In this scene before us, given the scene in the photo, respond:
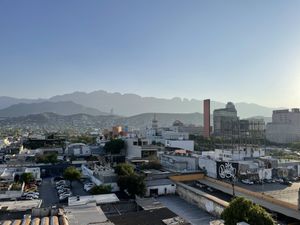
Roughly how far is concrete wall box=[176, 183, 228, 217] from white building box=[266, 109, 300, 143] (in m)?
67.5

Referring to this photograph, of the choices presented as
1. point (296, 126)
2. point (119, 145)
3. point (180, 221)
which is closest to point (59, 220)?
point (180, 221)

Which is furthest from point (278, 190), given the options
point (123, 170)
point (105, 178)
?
point (105, 178)

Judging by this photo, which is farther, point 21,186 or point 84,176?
point 84,176

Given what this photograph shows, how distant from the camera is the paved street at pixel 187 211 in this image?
1620cm

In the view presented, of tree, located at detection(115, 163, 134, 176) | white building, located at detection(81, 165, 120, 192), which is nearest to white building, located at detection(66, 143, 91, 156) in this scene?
white building, located at detection(81, 165, 120, 192)

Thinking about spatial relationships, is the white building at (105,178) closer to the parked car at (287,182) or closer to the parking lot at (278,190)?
the parking lot at (278,190)

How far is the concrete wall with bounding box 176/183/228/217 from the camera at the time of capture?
54.3 feet

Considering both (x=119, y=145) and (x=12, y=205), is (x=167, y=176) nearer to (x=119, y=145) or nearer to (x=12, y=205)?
(x=12, y=205)

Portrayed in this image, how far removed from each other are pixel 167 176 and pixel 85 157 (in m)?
20.6

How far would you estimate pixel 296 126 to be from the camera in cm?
8694

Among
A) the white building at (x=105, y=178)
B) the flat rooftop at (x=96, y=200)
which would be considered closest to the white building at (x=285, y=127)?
the white building at (x=105, y=178)

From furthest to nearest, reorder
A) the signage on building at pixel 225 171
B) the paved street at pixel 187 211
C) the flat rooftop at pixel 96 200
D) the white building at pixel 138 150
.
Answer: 1. the white building at pixel 138 150
2. the signage on building at pixel 225 171
3. the flat rooftop at pixel 96 200
4. the paved street at pixel 187 211

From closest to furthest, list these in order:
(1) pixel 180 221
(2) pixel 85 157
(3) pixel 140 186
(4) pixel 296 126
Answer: (1) pixel 180 221
(3) pixel 140 186
(2) pixel 85 157
(4) pixel 296 126

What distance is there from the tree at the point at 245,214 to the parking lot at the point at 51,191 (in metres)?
12.1
